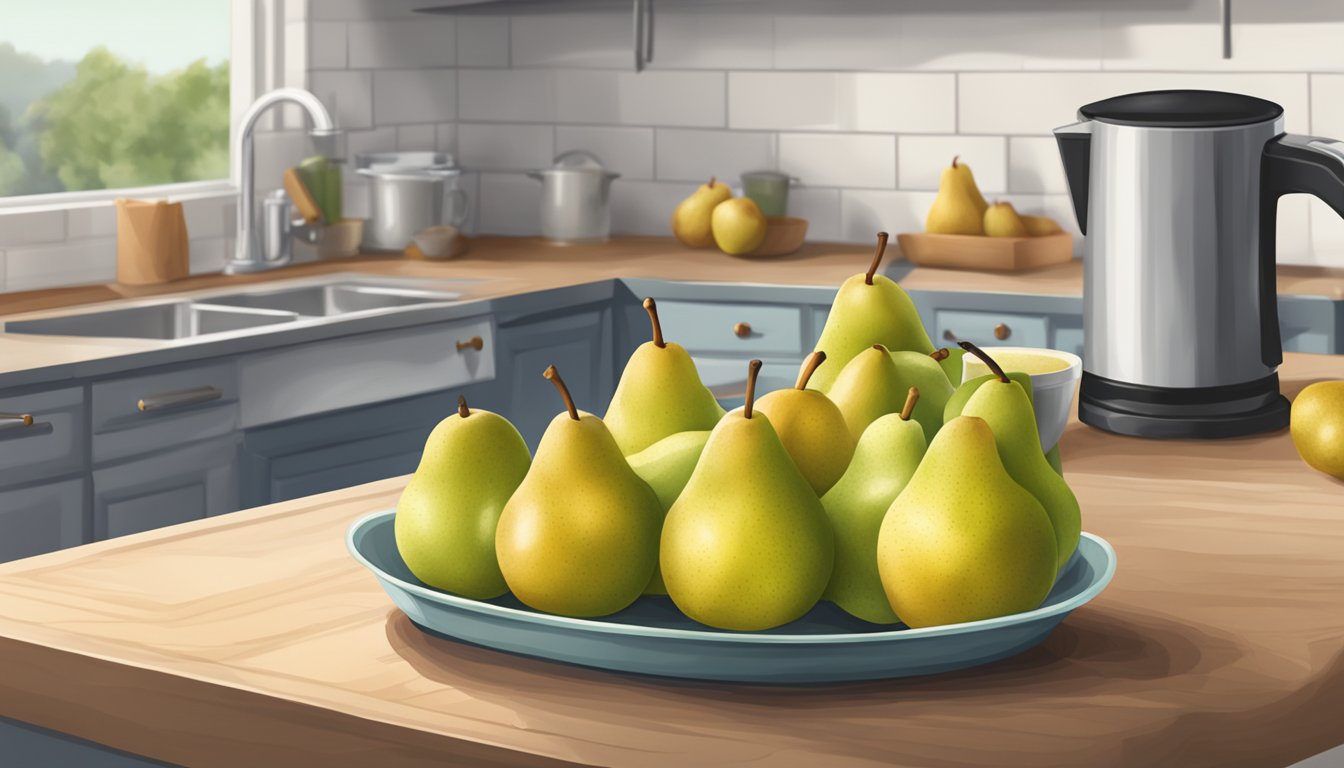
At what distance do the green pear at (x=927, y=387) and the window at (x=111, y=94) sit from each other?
2474mm

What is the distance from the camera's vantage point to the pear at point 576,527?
883 mm

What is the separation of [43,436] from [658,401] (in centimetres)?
153

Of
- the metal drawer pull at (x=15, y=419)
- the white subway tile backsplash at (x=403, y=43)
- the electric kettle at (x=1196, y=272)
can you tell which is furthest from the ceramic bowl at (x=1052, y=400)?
the white subway tile backsplash at (x=403, y=43)

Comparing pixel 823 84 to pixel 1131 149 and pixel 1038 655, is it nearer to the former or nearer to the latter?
pixel 1131 149

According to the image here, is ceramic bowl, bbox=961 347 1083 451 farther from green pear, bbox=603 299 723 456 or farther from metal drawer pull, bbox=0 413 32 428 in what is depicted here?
metal drawer pull, bbox=0 413 32 428

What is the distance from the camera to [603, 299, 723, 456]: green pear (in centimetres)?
104

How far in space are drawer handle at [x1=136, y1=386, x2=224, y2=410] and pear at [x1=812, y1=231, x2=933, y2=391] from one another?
1.45 meters

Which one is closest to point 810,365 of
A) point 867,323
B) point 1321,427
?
point 867,323

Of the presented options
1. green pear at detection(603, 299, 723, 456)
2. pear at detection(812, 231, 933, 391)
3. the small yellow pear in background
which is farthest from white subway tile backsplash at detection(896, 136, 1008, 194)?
green pear at detection(603, 299, 723, 456)

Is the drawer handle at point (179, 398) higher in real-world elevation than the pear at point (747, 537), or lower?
lower

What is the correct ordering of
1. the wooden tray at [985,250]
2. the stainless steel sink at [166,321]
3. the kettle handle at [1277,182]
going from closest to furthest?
the kettle handle at [1277,182]
the stainless steel sink at [166,321]
the wooden tray at [985,250]

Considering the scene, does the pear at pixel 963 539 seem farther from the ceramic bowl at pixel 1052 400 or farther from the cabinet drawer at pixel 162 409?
the cabinet drawer at pixel 162 409

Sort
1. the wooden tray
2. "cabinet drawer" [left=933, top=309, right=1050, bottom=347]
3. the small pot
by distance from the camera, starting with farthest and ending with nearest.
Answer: the small pot < the wooden tray < "cabinet drawer" [left=933, top=309, right=1050, bottom=347]

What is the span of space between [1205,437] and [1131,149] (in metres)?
0.28
